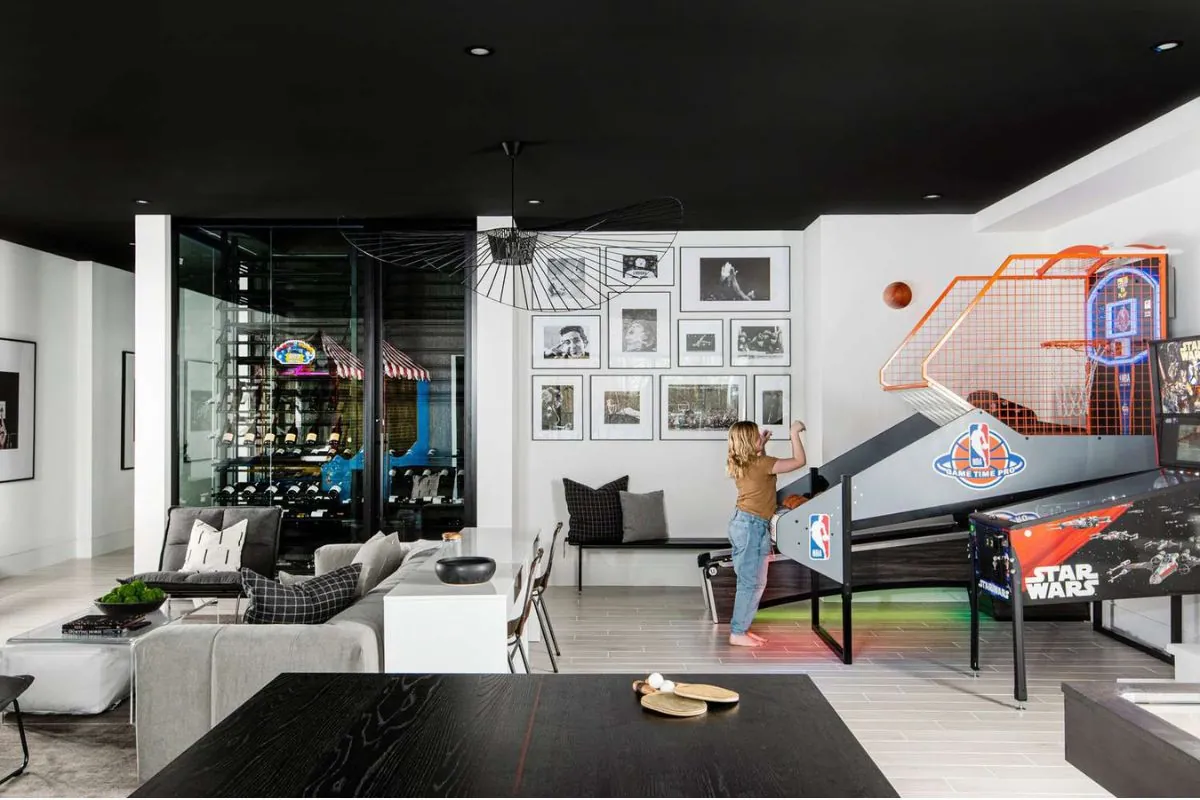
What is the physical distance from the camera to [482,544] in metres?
5.18

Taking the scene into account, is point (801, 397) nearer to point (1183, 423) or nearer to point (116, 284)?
point (1183, 423)

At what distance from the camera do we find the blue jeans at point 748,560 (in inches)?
224

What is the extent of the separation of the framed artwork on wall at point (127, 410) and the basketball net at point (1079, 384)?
8829 mm

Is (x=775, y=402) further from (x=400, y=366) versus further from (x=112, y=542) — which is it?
(x=112, y=542)

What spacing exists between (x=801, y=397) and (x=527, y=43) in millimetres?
4724

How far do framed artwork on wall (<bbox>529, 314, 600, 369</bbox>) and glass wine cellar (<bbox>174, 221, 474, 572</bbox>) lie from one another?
71 centimetres

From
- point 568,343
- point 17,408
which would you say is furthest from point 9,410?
point 568,343

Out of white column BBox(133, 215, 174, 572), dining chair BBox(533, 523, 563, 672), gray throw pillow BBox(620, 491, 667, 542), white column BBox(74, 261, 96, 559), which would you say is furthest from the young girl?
white column BBox(74, 261, 96, 559)

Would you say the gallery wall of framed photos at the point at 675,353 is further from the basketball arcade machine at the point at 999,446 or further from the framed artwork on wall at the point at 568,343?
the basketball arcade machine at the point at 999,446

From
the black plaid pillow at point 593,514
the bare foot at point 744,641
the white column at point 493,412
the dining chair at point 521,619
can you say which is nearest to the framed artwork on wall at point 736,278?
the white column at point 493,412

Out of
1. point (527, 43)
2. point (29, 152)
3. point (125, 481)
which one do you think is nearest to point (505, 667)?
point (527, 43)

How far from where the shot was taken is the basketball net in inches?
217

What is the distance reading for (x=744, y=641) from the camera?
5.83m

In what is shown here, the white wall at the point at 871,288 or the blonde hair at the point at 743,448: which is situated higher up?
the white wall at the point at 871,288
